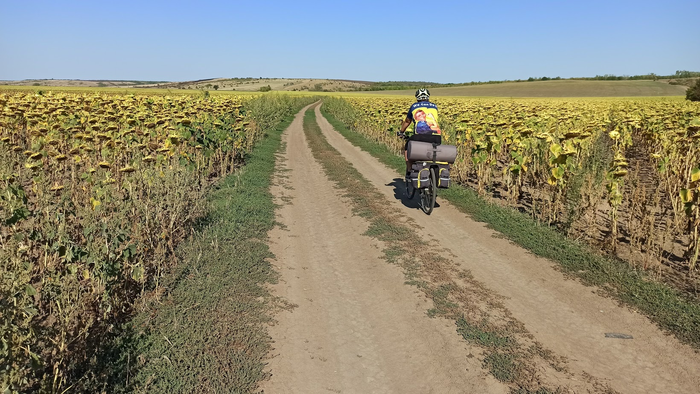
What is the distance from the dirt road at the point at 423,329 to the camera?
168 inches

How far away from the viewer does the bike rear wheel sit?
32.8 ft

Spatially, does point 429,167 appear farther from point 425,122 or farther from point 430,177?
point 425,122

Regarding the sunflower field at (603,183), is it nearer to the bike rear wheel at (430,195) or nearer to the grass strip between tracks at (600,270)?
the grass strip between tracks at (600,270)

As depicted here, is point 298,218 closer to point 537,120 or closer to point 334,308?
point 334,308

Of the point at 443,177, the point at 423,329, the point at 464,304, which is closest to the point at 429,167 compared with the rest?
the point at 443,177

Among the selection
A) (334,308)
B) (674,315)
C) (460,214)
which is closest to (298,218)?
(460,214)

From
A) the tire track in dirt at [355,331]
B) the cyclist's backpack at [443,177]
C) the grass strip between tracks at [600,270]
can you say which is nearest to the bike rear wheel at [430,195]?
the cyclist's backpack at [443,177]

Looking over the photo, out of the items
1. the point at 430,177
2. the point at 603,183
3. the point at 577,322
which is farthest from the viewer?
the point at 603,183

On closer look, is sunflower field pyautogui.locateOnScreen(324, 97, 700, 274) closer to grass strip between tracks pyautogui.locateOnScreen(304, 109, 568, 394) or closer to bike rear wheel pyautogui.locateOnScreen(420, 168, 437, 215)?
bike rear wheel pyautogui.locateOnScreen(420, 168, 437, 215)

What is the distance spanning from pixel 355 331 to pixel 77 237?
4.32 m

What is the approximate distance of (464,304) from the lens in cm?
578

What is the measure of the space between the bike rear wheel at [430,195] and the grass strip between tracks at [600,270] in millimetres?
903

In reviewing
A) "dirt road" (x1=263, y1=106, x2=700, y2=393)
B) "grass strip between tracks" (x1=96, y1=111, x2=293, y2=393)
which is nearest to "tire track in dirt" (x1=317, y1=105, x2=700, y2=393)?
"dirt road" (x1=263, y1=106, x2=700, y2=393)

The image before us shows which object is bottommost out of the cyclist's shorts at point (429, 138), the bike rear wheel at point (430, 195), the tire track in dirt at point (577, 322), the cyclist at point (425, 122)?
the tire track in dirt at point (577, 322)
